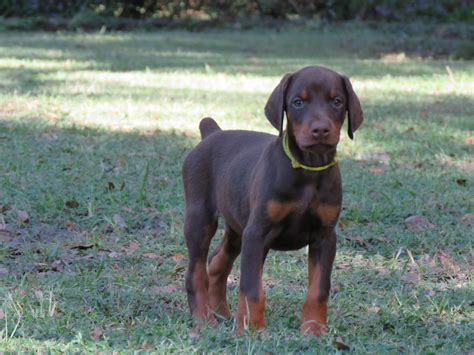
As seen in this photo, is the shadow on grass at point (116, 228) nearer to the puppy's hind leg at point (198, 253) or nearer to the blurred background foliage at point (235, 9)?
the puppy's hind leg at point (198, 253)

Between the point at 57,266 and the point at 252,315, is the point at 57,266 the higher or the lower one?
the lower one

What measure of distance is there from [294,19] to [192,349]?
20.6 meters

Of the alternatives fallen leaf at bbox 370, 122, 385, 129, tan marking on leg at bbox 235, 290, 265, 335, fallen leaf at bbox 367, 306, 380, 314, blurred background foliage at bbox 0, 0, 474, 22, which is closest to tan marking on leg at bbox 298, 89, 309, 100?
tan marking on leg at bbox 235, 290, 265, 335

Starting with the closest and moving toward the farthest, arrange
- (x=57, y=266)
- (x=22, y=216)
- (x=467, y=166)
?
1. (x=57, y=266)
2. (x=22, y=216)
3. (x=467, y=166)

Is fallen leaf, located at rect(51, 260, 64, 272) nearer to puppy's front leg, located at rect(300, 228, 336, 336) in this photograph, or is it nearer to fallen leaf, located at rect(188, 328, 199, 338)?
fallen leaf, located at rect(188, 328, 199, 338)

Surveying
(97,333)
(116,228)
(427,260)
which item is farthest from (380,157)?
(97,333)

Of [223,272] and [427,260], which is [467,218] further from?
[223,272]

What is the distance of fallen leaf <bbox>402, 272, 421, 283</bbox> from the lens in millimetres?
5863

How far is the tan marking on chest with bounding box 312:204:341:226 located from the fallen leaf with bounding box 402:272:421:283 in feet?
4.19

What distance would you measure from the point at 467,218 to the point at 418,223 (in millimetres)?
419

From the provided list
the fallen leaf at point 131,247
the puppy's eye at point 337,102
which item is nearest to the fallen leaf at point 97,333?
the puppy's eye at point 337,102

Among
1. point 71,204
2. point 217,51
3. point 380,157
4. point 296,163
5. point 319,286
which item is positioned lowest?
point 217,51

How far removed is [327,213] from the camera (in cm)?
471

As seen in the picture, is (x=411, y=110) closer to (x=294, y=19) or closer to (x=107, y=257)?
(x=107, y=257)
